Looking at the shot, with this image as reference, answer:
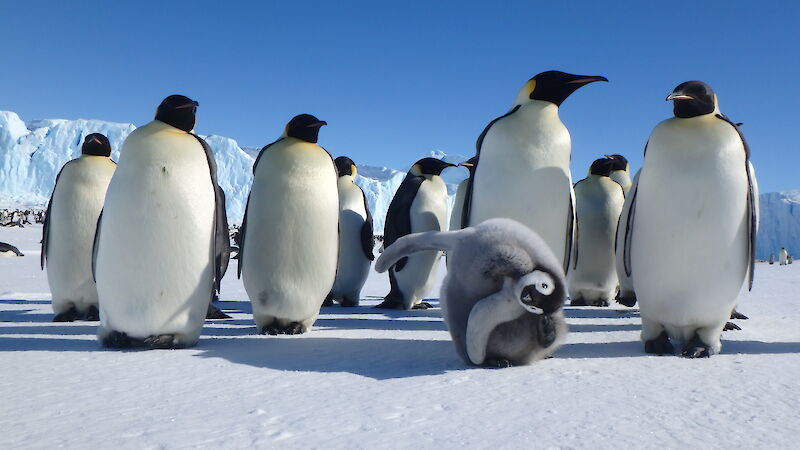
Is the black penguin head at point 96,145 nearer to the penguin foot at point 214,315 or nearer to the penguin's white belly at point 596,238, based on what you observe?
the penguin foot at point 214,315

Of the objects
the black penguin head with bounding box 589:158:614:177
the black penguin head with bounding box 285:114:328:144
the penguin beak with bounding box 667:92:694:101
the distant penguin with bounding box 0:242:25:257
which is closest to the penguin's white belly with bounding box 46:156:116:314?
the black penguin head with bounding box 285:114:328:144

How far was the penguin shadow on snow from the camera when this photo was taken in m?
2.70

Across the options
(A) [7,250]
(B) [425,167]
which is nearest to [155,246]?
(B) [425,167]

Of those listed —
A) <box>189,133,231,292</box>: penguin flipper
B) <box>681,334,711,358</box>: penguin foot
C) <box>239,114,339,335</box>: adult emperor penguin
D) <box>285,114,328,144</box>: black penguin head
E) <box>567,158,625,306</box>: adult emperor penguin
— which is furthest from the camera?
<box>567,158,625,306</box>: adult emperor penguin

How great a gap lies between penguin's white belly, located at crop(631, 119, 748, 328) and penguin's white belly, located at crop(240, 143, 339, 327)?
2025 mm

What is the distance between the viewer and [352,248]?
6.42 metres

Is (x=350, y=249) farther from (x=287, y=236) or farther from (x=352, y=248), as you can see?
(x=287, y=236)

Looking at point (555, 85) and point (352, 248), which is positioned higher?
point (555, 85)

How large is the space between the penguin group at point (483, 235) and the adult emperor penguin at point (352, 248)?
217 cm

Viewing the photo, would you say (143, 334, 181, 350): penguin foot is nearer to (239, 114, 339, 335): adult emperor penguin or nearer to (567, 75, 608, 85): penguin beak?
(239, 114, 339, 335): adult emperor penguin

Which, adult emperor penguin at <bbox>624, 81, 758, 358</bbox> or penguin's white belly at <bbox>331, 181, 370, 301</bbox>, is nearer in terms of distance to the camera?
adult emperor penguin at <bbox>624, 81, 758, 358</bbox>

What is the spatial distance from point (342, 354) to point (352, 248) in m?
3.35

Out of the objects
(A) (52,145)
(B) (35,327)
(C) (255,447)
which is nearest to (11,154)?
(A) (52,145)

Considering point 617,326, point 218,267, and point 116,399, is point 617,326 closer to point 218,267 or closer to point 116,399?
point 218,267
